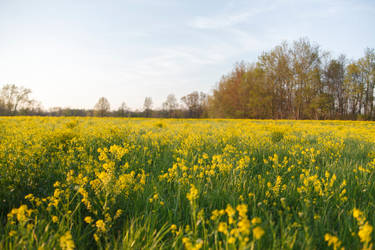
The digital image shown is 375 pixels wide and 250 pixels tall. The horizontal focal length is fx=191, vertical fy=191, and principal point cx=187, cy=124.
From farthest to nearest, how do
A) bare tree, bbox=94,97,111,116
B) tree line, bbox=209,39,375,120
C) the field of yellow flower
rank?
1. bare tree, bbox=94,97,111,116
2. tree line, bbox=209,39,375,120
3. the field of yellow flower

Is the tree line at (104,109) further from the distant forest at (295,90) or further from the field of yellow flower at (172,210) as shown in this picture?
the field of yellow flower at (172,210)

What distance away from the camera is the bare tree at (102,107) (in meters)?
59.6

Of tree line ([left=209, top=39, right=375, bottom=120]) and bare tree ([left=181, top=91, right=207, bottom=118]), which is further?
bare tree ([left=181, top=91, right=207, bottom=118])

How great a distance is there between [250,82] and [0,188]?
44850 mm

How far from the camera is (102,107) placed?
61031 mm

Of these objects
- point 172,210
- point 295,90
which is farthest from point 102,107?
point 172,210

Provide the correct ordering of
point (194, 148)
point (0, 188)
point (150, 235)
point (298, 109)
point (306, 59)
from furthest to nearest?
point (298, 109) → point (306, 59) → point (194, 148) → point (0, 188) → point (150, 235)

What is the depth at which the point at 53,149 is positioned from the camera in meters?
3.75

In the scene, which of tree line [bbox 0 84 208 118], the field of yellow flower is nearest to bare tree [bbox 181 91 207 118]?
tree line [bbox 0 84 208 118]

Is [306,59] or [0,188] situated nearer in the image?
[0,188]

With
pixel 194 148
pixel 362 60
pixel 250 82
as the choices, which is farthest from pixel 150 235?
pixel 362 60

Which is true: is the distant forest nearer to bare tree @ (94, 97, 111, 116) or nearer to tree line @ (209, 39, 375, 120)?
tree line @ (209, 39, 375, 120)

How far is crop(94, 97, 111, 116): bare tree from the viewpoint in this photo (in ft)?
196

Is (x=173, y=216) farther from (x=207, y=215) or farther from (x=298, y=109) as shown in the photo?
(x=298, y=109)
